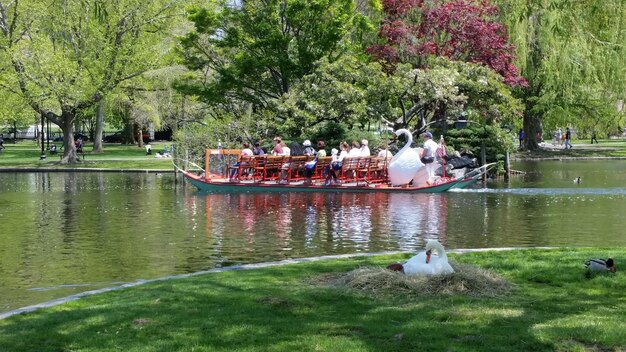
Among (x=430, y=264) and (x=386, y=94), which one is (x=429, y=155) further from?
(x=430, y=264)

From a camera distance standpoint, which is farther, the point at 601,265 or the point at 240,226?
the point at 240,226

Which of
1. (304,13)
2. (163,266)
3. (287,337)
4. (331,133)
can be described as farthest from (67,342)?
(304,13)

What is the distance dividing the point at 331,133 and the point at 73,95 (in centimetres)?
1611

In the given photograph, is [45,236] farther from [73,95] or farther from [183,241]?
[73,95]

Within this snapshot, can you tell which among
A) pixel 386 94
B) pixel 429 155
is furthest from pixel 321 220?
pixel 386 94

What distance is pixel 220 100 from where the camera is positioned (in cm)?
4406

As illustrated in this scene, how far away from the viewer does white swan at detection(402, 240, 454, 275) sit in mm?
10656

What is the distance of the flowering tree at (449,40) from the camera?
42625mm

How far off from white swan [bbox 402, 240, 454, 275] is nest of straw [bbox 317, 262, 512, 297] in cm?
11

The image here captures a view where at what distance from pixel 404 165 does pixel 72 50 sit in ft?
88.5

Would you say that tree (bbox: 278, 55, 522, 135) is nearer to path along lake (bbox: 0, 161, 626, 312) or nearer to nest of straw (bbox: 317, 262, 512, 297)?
path along lake (bbox: 0, 161, 626, 312)

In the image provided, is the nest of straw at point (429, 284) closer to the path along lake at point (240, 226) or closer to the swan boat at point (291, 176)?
the path along lake at point (240, 226)

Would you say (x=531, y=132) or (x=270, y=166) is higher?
(x=531, y=132)

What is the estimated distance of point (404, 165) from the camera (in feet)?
96.3
